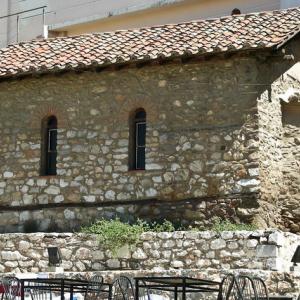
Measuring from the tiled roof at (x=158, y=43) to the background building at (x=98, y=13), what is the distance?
5906 mm

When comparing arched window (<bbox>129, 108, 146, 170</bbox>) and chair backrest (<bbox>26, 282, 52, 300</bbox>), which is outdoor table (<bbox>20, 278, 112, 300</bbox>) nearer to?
chair backrest (<bbox>26, 282, 52, 300</bbox>)

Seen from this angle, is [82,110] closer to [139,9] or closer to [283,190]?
[283,190]

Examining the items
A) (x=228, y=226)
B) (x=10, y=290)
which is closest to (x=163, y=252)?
(x=228, y=226)

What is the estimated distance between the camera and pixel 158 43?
72.5 feet

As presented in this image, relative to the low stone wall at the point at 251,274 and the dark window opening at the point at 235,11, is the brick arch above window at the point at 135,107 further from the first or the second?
the dark window opening at the point at 235,11

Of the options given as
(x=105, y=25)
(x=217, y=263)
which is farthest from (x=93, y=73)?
(x=105, y=25)

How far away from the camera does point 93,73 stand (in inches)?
875

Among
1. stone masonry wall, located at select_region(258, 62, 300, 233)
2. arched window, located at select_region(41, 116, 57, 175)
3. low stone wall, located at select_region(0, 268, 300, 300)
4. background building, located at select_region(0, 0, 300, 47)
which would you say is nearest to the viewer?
low stone wall, located at select_region(0, 268, 300, 300)

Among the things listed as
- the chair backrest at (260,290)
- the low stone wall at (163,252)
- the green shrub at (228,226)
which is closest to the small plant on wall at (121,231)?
the low stone wall at (163,252)

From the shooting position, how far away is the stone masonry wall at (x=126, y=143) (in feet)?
67.7

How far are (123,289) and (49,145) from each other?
759 cm

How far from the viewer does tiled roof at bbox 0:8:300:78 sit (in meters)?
20.9

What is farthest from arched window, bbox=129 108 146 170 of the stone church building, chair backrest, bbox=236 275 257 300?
chair backrest, bbox=236 275 257 300

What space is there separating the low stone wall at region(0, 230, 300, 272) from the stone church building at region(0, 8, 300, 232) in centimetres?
131
